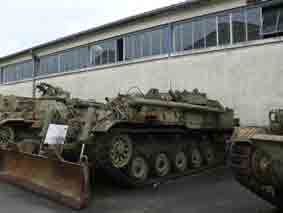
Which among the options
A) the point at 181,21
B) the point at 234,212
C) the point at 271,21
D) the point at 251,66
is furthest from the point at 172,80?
the point at 234,212

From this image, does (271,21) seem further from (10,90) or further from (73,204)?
(10,90)

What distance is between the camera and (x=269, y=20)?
1122 centimetres

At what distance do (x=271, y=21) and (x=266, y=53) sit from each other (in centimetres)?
118

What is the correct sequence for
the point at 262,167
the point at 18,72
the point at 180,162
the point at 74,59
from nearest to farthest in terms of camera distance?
the point at 262,167, the point at 180,162, the point at 74,59, the point at 18,72

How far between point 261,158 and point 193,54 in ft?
29.6

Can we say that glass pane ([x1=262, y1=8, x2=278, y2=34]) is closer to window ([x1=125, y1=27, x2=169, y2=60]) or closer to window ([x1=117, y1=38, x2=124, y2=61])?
window ([x1=125, y1=27, x2=169, y2=60])

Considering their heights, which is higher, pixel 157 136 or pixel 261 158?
pixel 157 136

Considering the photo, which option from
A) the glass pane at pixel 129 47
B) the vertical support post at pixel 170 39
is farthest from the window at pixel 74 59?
the vertical support post at pixel 170 39

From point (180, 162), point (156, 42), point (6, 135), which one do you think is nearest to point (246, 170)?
point (180, 162)

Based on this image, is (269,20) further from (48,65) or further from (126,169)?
(48,65)

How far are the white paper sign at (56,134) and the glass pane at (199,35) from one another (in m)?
8.10

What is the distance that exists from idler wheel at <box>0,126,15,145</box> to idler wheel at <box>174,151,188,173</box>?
466 cm

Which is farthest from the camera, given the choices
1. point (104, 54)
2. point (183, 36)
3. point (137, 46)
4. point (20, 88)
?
point (20, 88)

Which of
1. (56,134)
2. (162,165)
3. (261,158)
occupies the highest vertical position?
(56,134)
